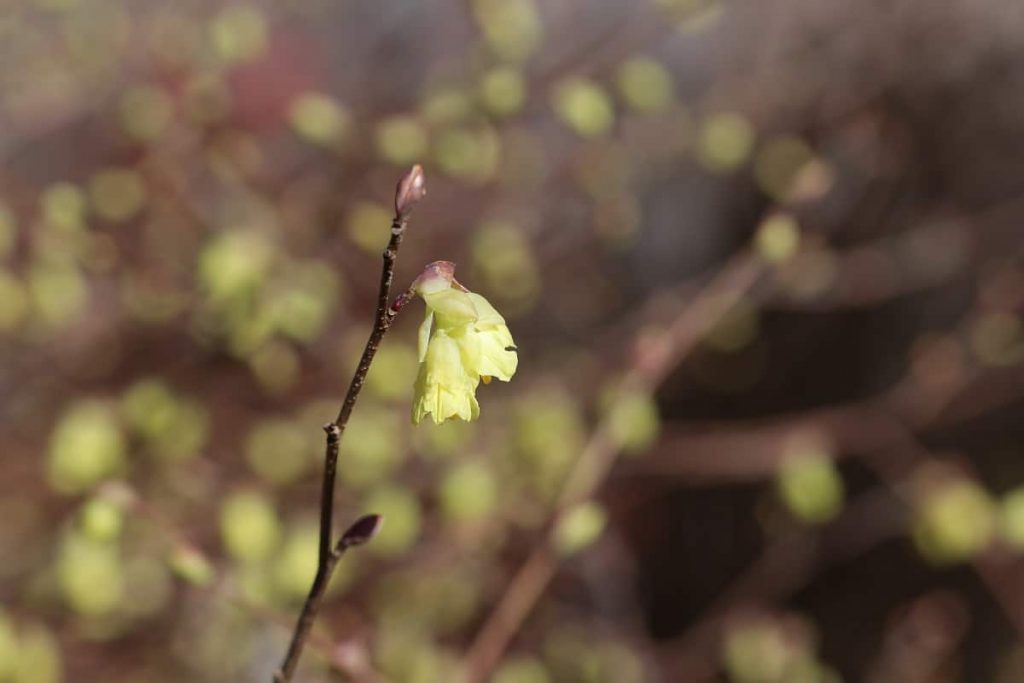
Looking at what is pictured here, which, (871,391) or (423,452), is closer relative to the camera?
(423,452)

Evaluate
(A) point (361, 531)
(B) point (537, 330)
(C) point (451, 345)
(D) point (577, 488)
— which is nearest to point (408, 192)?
(C) point (451, 345)

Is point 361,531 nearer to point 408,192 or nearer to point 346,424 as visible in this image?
point 346,424

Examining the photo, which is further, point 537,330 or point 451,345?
point 537,330

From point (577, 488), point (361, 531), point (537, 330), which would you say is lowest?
point (361, 531)

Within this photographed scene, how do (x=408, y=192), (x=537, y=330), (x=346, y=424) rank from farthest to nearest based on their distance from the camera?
(x=537, y=330), (x=346, y=424), (x=408, y=192)

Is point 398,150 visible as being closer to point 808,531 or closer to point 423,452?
point 423,452

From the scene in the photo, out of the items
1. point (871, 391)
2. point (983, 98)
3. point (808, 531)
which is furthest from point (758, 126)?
point (808, 531)

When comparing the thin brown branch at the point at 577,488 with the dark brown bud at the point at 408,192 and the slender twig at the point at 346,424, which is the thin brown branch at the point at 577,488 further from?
the dark brown bud at the point at 408,192
